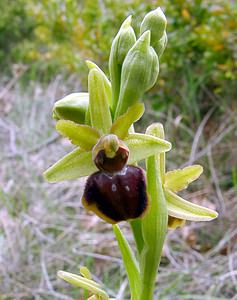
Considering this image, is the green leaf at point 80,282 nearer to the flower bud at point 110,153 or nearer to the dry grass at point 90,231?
the flower bud at point 110,153

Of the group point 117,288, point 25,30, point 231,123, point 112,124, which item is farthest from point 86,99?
point 25,30

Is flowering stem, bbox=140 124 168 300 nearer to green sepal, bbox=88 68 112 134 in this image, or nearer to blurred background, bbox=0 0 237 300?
green sepal, bbox=88 68 112 134

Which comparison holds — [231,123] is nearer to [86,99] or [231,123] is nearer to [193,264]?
[193,264]

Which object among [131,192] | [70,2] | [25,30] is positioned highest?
[131,192]

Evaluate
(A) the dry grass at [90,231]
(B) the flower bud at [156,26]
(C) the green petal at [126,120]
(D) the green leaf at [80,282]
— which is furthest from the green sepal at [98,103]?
(A) the dry grass at [90,231]

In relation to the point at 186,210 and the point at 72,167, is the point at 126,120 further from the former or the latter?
the point at 186,210

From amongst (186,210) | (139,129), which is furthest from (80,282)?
(139,129)
